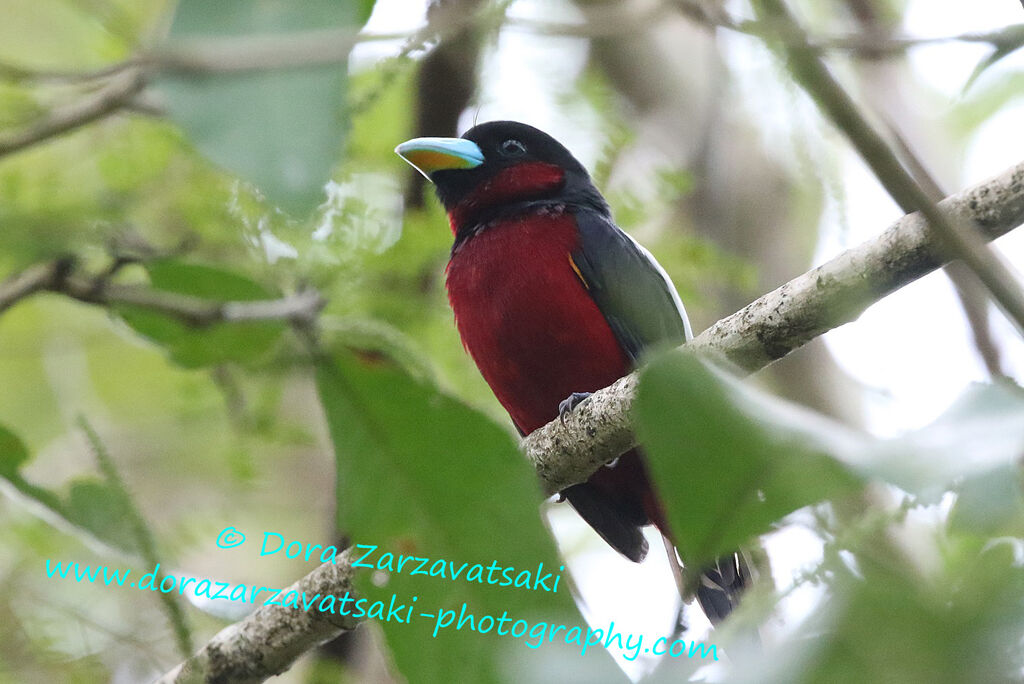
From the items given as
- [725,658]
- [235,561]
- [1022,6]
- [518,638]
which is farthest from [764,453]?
[235,561]

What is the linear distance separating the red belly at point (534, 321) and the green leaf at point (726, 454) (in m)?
2.64

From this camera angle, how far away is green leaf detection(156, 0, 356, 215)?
34.2 inches

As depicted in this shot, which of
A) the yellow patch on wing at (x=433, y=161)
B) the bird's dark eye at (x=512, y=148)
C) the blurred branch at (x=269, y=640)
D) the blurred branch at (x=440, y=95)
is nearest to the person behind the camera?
the blurred branch at (x=269, y=640)

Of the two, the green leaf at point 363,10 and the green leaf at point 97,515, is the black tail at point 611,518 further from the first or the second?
the green leaf at point 363,10

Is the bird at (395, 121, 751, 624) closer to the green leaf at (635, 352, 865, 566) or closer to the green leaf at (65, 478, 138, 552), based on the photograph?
the green leaf at (65, 478, 138, 552)

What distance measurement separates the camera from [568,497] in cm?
400

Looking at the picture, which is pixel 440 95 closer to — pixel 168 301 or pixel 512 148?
pixel 512 148

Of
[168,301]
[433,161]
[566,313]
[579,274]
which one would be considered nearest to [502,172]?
[433,161]

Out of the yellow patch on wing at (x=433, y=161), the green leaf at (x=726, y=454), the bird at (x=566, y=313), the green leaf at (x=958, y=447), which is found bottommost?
the green leaf at (x=958, y=447)

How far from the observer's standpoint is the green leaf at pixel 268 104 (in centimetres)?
87

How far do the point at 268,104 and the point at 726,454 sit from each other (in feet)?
1.59

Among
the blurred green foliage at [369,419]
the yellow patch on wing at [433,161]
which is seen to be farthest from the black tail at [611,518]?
the yellow patch on wing at [433,161]

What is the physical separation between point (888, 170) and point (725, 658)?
45cm

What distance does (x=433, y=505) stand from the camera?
140cm
